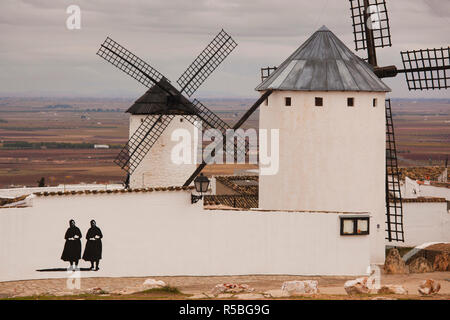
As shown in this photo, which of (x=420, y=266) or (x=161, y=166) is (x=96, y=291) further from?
(x=161, y=166)

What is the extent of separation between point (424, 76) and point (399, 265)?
748cm

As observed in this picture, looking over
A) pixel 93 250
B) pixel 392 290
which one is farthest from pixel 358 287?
pixel 93 250

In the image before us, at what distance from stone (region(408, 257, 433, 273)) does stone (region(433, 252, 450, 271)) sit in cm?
20

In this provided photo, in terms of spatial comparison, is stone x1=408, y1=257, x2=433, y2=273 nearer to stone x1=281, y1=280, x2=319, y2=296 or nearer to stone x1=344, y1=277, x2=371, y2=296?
stone x1=344, y1=277, x2=371, y2=296

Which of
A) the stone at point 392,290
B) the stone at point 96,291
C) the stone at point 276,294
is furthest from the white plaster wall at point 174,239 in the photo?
the stone at point 392,290

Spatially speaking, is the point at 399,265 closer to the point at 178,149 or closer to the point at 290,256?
the point at 290,256

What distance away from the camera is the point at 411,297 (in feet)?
53.4

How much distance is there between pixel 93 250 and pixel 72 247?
0.49m

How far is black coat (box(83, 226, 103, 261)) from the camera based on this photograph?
60.8ft

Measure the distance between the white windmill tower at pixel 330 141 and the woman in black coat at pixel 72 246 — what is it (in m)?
6.95

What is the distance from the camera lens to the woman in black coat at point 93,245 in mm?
18547

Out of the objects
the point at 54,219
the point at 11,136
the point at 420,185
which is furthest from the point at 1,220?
the point at 11,136

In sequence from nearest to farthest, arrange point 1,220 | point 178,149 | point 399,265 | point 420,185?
point 1,220, point 399,265, point 178,149, point 420,185

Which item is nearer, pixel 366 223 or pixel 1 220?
pixel 1 220
